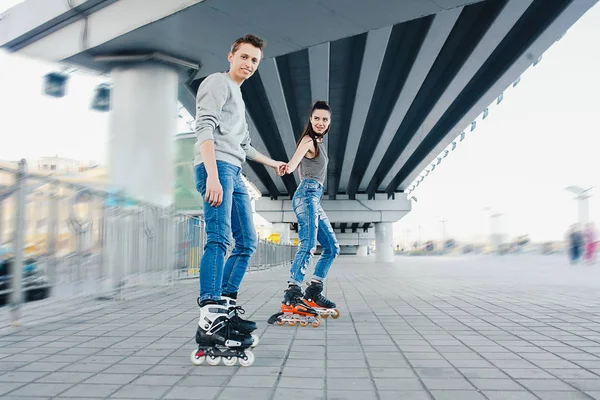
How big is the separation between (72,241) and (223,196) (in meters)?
3.46

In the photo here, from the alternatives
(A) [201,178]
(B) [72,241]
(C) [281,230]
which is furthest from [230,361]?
(C) [281,230]

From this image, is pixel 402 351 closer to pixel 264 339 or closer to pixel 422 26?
pixel 264 339

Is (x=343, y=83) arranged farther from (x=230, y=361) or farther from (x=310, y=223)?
(x=230, y=361)

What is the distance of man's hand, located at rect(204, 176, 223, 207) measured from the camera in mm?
3006

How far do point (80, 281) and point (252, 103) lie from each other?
1229 centimetres

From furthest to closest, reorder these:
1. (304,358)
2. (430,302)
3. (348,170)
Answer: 1. (348,170)
2. (430,302)
3. (304,358)

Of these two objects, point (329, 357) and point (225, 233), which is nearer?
point (225, 233)

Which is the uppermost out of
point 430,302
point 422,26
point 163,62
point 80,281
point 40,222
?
point 422,26

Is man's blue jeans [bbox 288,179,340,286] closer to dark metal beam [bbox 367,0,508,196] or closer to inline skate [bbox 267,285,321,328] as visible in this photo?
inline skate [bbox 267,285,321,328]

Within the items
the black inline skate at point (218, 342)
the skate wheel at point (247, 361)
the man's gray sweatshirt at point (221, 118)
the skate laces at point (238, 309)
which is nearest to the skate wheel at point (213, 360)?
the black inline skate at point (218, 342)

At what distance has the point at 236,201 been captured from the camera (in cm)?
342

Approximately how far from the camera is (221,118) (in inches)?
129

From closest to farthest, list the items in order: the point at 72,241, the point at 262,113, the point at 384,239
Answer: the point at 72,241
the point at 262,113
the point at 384,239

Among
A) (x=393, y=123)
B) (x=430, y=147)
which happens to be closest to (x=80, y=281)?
(x=393, y=123)
